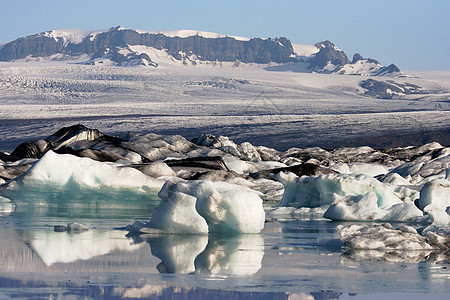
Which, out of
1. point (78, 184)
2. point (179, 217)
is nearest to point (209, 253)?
point (179, 217)

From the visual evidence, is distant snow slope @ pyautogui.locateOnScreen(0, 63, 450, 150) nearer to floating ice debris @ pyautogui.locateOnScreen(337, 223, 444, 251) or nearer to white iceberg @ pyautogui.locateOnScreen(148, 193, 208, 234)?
white iceberg @ pyautogui.locateOnScreen(148, 193, 208, 234)

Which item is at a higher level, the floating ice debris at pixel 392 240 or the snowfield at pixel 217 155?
the floating ice debris at pixel 392 240

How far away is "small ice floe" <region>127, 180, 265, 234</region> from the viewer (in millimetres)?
9312

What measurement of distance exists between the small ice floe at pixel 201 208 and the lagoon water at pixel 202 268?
0.21 meters

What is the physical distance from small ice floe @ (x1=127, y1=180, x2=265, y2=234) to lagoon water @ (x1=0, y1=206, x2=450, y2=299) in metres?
0.21

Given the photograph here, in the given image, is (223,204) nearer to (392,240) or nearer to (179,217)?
(179,217)

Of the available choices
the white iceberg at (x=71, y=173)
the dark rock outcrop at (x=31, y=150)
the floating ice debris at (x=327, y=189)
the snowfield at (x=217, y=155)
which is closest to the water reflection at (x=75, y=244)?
the snowfield at (x=217, y=155)

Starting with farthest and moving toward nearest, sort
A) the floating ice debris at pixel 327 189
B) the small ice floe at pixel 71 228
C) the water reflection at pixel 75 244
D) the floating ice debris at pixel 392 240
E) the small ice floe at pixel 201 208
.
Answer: the floating ice debris at pixel 327 189
the small ice floe at pixel 71 228
the small ice floe at pixel 201 208
the floating ice debris at pixel 392 240
the water reflection at pixel 75 244

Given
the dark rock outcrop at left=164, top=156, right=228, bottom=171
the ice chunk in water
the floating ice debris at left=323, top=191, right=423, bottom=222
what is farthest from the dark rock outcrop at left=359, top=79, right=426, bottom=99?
the ice chunk in water

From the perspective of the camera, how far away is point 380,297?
561 cm

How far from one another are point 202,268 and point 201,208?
8.54 feet

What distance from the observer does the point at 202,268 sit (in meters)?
6.95

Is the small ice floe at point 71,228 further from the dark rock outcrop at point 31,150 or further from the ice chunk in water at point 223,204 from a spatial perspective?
the dark rock outcrop at point 31,150

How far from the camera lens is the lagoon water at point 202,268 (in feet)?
18.7
